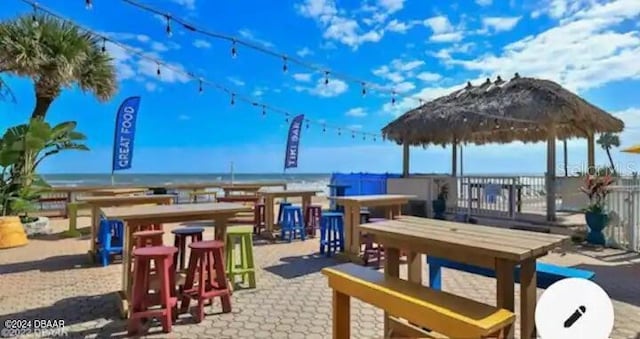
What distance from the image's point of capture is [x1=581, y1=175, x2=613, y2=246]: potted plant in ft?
21.0

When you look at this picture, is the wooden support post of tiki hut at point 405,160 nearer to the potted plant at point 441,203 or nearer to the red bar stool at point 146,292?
the potted plant at point 441,203

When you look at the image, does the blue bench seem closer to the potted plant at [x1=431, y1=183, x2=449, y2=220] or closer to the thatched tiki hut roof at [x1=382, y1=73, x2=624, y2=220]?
the thatched tiki hut roof at [x1=382, y1=73, x2=624, y2=220]

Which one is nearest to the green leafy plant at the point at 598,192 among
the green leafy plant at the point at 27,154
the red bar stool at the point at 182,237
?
the red bar stool at the point at 182,237

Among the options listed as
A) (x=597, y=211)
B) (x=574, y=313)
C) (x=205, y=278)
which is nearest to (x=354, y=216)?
(x=205, y=278)

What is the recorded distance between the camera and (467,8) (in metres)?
7.63

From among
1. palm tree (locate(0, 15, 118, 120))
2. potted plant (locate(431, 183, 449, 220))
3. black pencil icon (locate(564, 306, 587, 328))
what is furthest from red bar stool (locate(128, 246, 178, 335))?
potted plant (locate(431, 183, 449, 220))

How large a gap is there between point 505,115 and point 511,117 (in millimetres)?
153

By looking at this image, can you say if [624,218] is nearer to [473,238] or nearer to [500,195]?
[500,195]

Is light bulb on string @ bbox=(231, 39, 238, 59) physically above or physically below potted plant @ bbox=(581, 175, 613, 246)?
above

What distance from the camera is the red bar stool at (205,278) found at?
11.5 feet

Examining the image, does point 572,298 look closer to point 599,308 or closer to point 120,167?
point 599,308

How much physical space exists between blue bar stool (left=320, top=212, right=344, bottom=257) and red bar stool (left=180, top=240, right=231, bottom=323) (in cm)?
264

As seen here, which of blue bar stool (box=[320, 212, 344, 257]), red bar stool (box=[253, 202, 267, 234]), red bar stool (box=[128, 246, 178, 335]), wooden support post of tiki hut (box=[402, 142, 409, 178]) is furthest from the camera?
wooden support post of tiki hut (box=[402, 142, 409, 178])

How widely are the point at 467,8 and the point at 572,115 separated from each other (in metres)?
3.07
